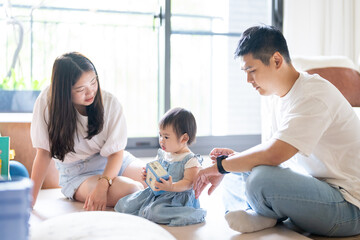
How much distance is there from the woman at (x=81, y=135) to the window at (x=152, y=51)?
1191 mm

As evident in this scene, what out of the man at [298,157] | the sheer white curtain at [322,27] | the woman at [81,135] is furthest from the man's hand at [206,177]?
the sheer white curtain at [322,27]

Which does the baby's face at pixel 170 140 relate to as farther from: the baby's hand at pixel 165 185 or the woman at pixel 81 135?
the woman at pixel 81 135

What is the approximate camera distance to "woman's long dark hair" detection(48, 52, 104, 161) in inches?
69.7

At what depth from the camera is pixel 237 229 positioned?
5.12ft

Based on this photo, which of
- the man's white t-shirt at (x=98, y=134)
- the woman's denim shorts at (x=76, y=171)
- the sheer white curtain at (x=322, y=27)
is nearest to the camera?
the man's white t-shirt at (x=98, y=134)

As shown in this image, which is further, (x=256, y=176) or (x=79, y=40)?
(x=79, y=40)

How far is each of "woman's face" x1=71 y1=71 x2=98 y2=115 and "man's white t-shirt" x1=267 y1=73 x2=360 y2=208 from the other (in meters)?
0.78

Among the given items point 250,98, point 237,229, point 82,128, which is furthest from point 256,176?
point 250,98

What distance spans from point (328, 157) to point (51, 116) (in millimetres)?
1139

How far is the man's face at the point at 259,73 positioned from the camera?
5.15 feet

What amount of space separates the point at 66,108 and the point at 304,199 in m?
1.02

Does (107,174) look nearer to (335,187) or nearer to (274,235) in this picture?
(274,235)

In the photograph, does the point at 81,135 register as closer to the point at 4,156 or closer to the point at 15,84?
the point at 4,156

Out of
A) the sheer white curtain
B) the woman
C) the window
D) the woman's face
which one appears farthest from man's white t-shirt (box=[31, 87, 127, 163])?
the sheer white curtain
